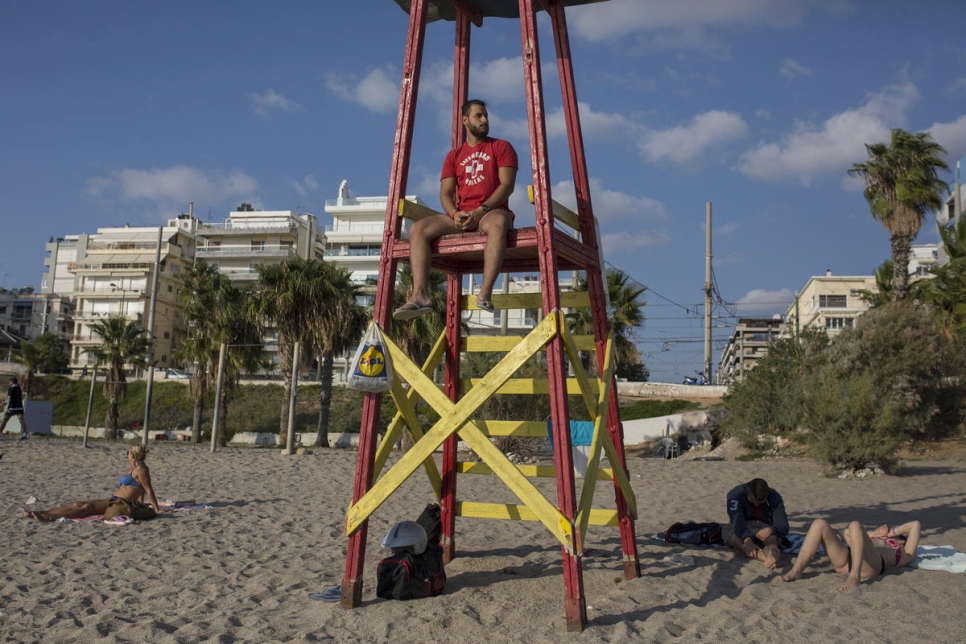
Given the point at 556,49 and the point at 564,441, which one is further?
the point at 556,49

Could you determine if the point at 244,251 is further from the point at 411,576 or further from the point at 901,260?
the point at 411,576

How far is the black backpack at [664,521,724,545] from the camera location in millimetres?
8219

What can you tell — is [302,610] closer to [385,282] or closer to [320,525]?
[385,282]

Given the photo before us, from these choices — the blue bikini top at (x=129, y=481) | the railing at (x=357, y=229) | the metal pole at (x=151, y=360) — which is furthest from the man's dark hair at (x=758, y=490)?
the railing at (x=357, y=229)

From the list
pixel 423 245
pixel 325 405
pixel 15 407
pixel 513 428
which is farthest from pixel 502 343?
pixel 325 405

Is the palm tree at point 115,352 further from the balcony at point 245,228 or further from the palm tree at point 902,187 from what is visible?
the balcony at point 245,228

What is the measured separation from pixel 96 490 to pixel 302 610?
8.56 meters

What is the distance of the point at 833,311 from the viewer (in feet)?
239

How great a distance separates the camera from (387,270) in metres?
6.02

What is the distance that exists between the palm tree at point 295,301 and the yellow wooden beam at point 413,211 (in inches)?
844

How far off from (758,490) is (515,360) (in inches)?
153

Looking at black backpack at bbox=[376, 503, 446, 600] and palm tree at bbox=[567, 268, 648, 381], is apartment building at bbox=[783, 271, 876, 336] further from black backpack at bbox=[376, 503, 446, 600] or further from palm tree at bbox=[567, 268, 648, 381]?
black backpack at bbox=[376, 503, 446, 600]

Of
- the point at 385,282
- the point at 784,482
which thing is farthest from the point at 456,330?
the point at 784,482

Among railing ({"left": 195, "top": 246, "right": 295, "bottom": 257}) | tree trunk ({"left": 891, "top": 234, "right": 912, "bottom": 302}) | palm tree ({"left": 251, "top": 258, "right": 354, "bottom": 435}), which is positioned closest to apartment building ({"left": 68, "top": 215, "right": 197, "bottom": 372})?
railing ({"left": 195, "top": 246, "right": 295, "bottom": 257})
